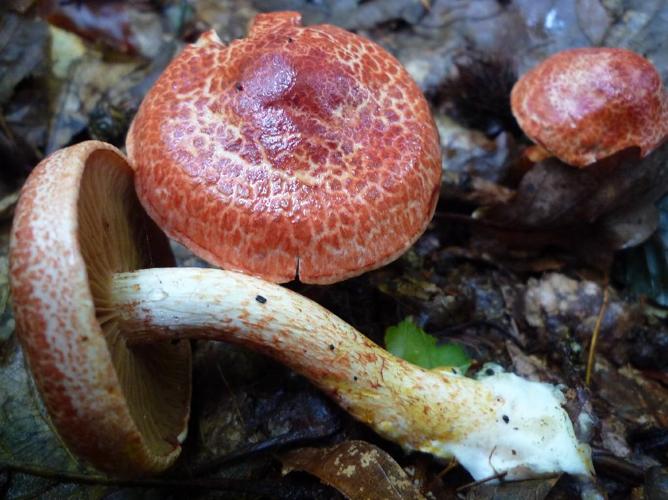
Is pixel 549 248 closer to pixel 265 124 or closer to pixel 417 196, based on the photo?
pixel 417 196

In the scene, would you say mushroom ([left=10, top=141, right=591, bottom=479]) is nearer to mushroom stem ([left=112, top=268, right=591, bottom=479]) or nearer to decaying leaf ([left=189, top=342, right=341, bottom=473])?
mushroom stem ([left=112, top=268, right=591, bottom=479])

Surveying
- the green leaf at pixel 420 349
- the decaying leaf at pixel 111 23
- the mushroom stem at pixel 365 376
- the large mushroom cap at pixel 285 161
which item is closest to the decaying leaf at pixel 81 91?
the decaying leaf at pixel 111 23

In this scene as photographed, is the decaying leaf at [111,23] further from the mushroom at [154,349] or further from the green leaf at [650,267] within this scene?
the green leaf at [650,267]

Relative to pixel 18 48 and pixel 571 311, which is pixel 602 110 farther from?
pixel 18 48

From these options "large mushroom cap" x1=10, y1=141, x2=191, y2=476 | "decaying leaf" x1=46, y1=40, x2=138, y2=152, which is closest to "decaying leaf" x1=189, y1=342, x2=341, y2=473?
"large mushroom cap" x1=10, y1=141, x2=191, y2=476

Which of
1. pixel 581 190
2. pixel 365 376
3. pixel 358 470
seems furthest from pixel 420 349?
pixel 581 190

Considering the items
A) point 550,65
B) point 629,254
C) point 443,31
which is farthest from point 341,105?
point 443,31
